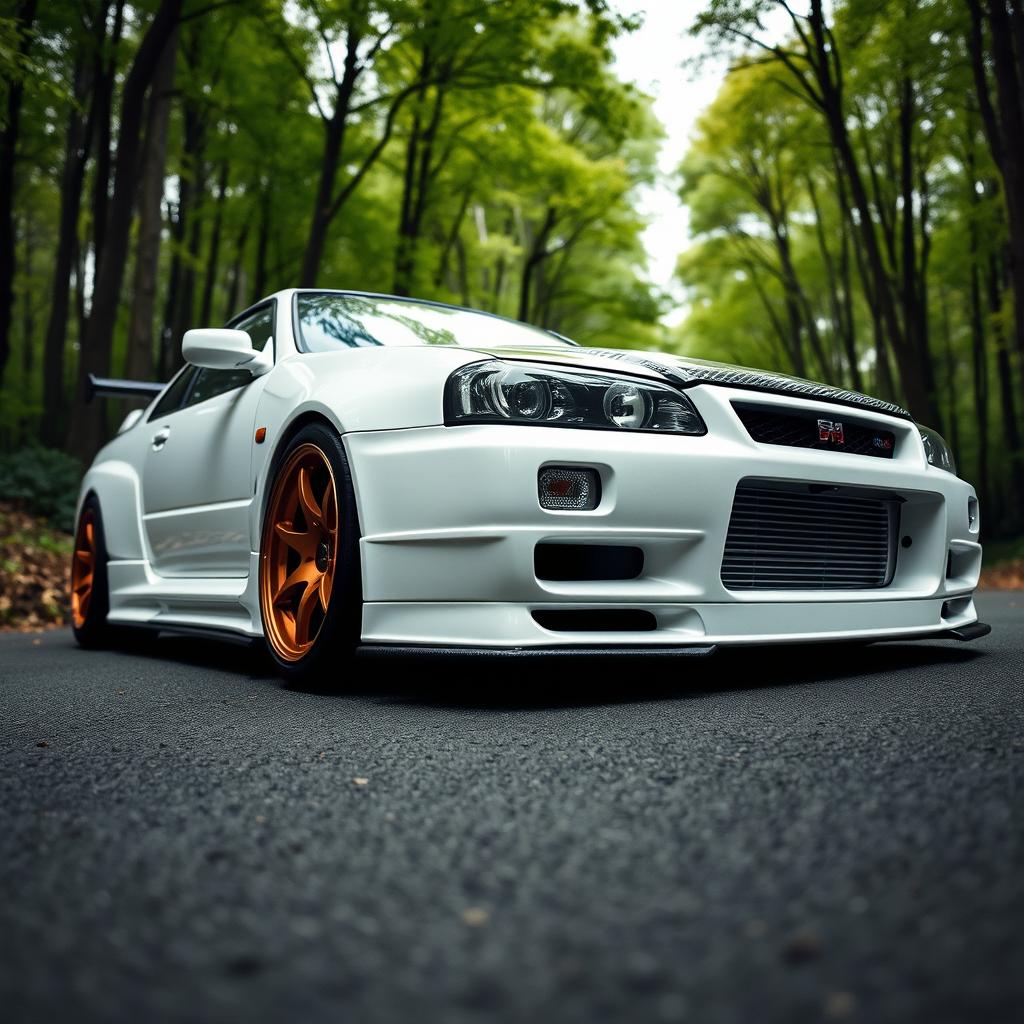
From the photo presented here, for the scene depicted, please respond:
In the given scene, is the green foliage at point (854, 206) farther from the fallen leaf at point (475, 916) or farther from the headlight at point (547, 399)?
the fallen leaf at point (475, 916)

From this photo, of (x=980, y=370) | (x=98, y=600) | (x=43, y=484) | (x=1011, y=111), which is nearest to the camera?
(x=98, y=600)

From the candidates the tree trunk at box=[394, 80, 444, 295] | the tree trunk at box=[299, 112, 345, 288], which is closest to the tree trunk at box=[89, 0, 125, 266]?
the tree trunk at box=[299, 112, 345, 288]

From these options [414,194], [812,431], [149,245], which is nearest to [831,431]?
[812,431]

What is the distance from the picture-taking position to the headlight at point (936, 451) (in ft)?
12.6

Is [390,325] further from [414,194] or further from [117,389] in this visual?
[414,194]

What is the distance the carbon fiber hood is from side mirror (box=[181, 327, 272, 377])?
48.0 inches

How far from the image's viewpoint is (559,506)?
2896mm

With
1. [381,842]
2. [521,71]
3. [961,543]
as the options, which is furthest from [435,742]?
[521,71]

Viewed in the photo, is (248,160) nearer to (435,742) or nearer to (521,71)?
(521,71)

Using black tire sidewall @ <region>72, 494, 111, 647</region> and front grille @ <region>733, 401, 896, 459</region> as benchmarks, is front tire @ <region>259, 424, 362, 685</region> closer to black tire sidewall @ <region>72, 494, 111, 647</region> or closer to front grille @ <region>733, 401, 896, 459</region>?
front grille @ <region>733, 401, 896, 459</region>

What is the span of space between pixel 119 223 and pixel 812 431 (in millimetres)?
9988

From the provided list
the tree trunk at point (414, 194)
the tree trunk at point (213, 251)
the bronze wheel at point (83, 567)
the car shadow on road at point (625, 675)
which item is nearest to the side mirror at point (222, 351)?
the car shadow on road at point (625, 675)

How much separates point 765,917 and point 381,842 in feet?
2.00

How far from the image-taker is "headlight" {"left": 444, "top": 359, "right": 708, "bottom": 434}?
9.67 feet
